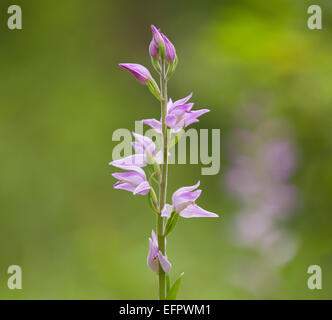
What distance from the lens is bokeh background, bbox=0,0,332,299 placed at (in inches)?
86.0

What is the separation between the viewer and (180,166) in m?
4.17

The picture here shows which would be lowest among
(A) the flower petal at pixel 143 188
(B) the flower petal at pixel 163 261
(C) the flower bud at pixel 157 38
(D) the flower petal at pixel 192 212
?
(B) the flower petal at pixel 163 261

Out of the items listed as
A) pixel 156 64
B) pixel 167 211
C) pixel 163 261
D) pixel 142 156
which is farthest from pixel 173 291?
pixel 156 64

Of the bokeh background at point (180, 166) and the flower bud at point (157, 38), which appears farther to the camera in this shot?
the bokeh background at point (180, 166)

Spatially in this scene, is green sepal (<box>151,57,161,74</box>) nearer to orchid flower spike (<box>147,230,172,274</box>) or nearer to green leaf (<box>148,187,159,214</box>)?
green leaf (<box>148,187,159,214</box>)

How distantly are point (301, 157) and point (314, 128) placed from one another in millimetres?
687

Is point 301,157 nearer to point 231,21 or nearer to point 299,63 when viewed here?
point 299,63

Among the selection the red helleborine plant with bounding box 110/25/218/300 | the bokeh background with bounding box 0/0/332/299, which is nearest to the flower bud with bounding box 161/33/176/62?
the red helleborine plant with bounding box 110/25/218/300

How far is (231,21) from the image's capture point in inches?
86.3

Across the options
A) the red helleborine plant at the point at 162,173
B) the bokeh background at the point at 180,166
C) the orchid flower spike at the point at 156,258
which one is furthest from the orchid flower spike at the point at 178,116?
the bokeh background at the point at 180,166

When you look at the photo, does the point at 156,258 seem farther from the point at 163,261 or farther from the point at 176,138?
the point at 176,138

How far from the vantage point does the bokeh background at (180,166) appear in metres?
2.18

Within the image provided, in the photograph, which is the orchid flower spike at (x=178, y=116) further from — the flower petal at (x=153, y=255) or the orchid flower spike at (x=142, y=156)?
the flower petal at (x=153, y=255)
